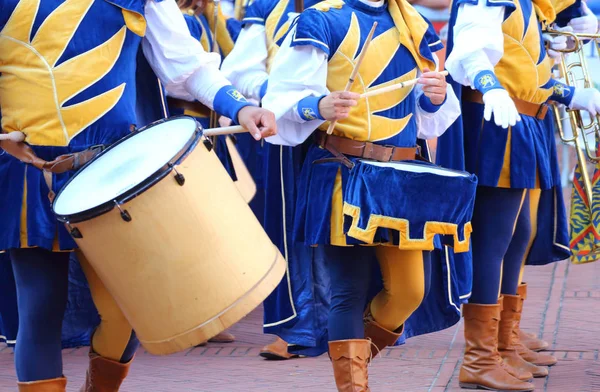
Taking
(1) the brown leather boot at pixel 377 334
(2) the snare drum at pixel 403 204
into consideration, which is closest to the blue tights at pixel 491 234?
(1) the brown leather boot at pixel 377 334

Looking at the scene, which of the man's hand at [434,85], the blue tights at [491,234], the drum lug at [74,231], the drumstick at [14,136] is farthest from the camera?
the blue tights at [491,234]

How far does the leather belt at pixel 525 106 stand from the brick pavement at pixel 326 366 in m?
1.07

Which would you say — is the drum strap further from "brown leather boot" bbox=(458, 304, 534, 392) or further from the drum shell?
"brown leather boot" bbox=(458, 304, 534, 392)

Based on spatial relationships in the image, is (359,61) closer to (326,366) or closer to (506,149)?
(506,149)

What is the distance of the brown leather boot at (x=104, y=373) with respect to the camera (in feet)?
11.4

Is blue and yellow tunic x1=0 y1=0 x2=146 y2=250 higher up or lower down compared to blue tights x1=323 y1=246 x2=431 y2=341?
higher up

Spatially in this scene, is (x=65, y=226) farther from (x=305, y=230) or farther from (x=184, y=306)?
(x=305, y=230)

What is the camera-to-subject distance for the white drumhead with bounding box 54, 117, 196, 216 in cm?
283

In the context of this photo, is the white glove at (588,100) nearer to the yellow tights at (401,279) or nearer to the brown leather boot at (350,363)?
the yellow tights at (401,279)

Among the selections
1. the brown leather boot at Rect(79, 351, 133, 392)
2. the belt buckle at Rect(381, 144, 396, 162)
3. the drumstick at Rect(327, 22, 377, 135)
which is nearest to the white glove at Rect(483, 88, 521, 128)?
the belt buckle at Rect(381, 144, 396, 162)

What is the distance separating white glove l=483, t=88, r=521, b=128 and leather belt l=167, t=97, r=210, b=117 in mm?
1971

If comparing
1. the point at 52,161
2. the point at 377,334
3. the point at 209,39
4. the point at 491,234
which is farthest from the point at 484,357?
the point at 209,39

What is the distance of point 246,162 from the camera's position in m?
6.04

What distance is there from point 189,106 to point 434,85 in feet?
6.38
